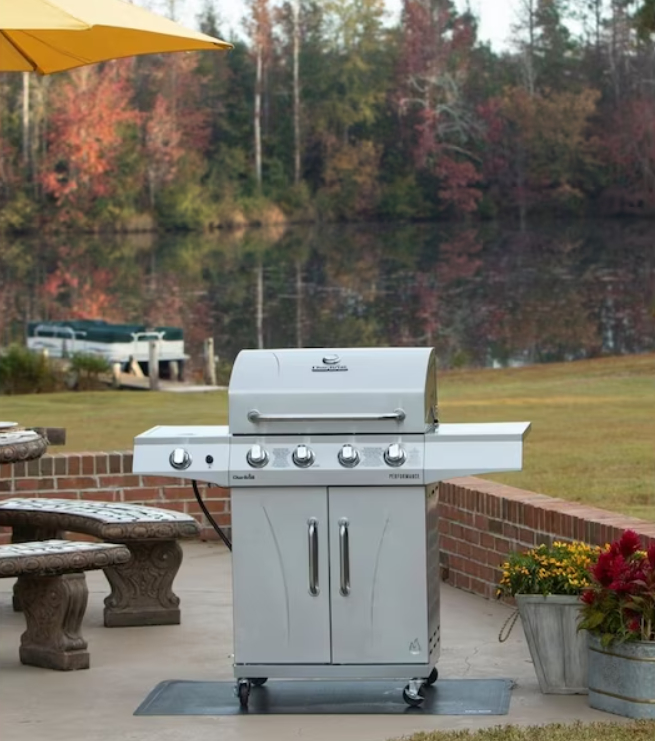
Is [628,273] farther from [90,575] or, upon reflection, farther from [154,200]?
[90,575]

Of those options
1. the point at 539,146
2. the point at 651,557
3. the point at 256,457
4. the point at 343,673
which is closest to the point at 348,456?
the point at 256,457

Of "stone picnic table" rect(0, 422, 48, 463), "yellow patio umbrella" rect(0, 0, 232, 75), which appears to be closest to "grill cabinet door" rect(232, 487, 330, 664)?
"stone picnic table" rect(0, 422, 48, 463)

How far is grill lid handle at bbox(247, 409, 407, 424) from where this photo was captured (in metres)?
5.18

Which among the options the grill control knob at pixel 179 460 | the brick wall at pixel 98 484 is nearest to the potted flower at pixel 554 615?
the grill control knob at pixel 179 460

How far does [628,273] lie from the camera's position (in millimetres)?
58094

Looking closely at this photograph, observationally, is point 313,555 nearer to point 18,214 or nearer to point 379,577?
point 379,577

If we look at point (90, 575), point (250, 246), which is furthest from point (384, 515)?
point (250, 246)

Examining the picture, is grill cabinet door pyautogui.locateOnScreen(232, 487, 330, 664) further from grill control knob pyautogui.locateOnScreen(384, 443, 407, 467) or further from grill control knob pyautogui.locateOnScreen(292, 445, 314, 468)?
grill control knob pyautogui.locateOnScreen(384, 443, 407, 467)

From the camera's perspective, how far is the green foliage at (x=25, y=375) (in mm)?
24062

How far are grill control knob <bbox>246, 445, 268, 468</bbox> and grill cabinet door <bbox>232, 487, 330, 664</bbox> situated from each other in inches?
3.3

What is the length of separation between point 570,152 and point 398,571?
71413 millimetres

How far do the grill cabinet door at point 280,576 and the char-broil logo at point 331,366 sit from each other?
1.26 ft

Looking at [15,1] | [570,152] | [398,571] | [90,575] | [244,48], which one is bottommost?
[90,575]

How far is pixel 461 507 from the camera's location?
731 cm
